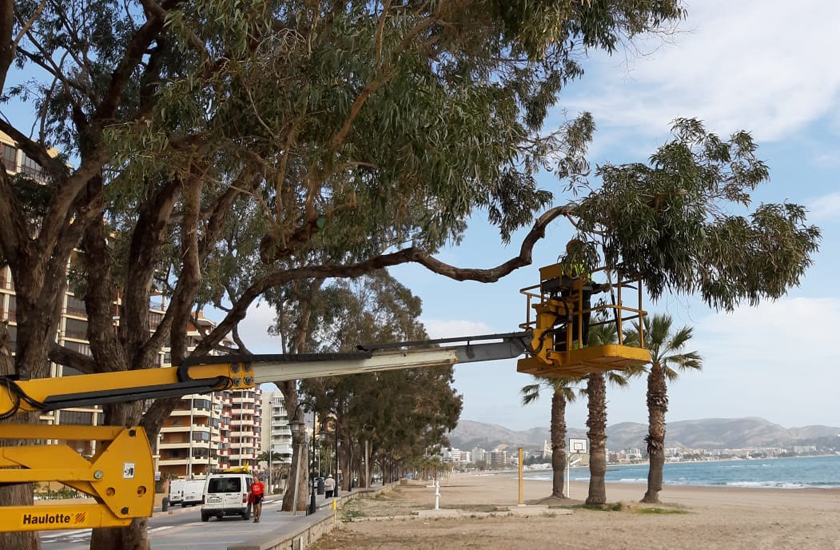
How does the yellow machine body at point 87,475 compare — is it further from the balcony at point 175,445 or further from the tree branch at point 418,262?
the balcony at point 175,445

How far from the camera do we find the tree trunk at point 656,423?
35.7m

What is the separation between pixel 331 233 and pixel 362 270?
777mm

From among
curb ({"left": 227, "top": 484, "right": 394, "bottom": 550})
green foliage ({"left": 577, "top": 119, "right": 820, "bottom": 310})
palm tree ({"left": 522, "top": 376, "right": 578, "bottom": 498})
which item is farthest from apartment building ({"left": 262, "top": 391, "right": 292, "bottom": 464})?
green foliage ({"left": 577, "top": 119, "right": 820, "bottom": 310})

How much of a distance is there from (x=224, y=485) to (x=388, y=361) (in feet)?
83.0

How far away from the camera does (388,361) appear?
9.15 m

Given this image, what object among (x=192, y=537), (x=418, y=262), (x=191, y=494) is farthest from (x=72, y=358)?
(x=191, y=494)

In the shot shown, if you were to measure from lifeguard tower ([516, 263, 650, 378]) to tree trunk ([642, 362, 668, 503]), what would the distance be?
25.9 m

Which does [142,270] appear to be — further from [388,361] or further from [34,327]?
[388,361]

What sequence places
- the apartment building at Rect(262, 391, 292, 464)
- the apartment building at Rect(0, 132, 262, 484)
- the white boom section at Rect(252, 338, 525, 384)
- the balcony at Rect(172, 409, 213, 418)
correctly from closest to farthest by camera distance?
the white boom section at Rect(252, 338, 525, 384), the apartment building at Rect(0, 132, 262, 484), the balcony at Rect(172, 409, 213, 418), the apartment building at Rect(262, 391, 292, 464)

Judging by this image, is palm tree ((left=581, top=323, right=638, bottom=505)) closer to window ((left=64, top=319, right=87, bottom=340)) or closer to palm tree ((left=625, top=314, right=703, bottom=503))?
palm tree ((left=625, top=314, right=703, bottom=503))

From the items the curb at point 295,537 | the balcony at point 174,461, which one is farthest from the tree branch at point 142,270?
the balcony at point 174,461

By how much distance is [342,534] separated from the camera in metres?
24.2

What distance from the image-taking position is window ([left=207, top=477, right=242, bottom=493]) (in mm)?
32219

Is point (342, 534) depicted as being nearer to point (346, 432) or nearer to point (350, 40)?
point (350, 40)
